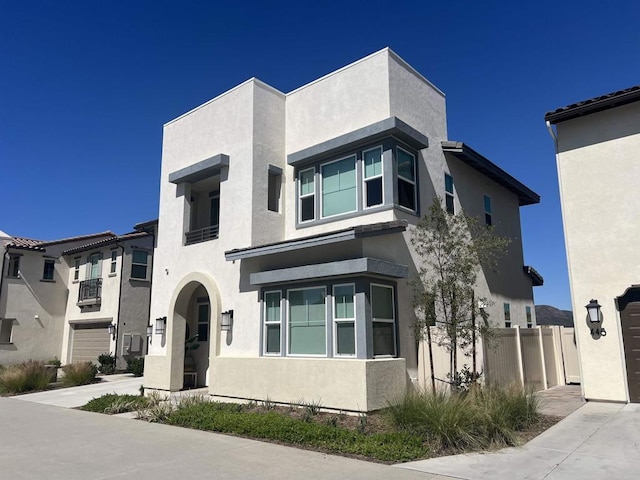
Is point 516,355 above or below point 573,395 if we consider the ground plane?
above

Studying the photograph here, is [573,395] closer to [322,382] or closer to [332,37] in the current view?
[322,382]

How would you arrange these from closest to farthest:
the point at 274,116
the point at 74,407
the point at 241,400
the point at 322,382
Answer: the point at 322,382 → the point at 241,400 → the point at 74,407 → the point at 274,116

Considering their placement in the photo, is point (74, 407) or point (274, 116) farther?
point (274, 116)

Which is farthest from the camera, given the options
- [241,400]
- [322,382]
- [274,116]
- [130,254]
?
[130,254]

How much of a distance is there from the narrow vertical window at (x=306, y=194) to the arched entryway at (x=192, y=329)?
3686mm

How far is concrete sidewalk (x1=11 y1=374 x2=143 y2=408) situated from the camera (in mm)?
16672

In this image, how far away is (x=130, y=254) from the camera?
25719 millimetres

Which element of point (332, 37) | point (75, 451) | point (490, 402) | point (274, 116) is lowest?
point (75, 451)

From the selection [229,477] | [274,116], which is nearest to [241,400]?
[229,477]

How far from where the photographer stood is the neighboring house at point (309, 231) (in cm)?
1266

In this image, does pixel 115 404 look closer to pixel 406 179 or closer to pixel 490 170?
pixel 406 179

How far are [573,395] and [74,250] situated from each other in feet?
85.3

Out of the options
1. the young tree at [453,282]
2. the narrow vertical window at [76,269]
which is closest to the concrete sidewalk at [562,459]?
the young tree at [453,282]

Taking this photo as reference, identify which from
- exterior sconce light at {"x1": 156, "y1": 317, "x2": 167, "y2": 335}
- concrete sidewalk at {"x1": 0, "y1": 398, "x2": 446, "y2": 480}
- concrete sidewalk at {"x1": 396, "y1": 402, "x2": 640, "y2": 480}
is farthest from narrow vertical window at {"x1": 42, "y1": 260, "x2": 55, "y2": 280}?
concrete sidewalk at {"x1": 396, "y1": 402, "x2": 640, "y2": 480}
